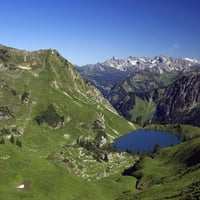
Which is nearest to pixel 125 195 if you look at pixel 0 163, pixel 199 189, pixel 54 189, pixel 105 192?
pixel 105 192

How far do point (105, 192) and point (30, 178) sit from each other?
3567cm

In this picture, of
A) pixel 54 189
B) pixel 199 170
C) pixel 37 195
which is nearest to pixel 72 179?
pixel 54 189

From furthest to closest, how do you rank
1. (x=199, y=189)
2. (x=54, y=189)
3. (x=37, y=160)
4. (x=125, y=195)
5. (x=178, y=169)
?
(x=178, y=169), (x=37, y=160), (x=125, y=195), (x=54, y=189), (x=199, y=189)

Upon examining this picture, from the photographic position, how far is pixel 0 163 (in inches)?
6270

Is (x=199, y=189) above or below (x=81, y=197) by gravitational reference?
above

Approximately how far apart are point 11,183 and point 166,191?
2380 inches

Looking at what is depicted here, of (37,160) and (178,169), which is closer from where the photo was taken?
(37,160)

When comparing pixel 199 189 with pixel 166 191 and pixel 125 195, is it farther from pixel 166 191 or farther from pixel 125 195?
pixel 125 195

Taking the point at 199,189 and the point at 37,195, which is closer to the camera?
the point at 199,189

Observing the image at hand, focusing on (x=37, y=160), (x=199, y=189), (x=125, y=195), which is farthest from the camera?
(x=37, y=160)

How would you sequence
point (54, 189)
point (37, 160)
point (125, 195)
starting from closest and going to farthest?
1. point (54, 189)
2. point (125, 195)
3. point (37, 160)

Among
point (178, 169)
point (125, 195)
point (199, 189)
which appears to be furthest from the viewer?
point (178, 169)

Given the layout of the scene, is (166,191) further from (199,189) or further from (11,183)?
(11,183)

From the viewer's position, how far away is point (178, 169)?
193 metres
